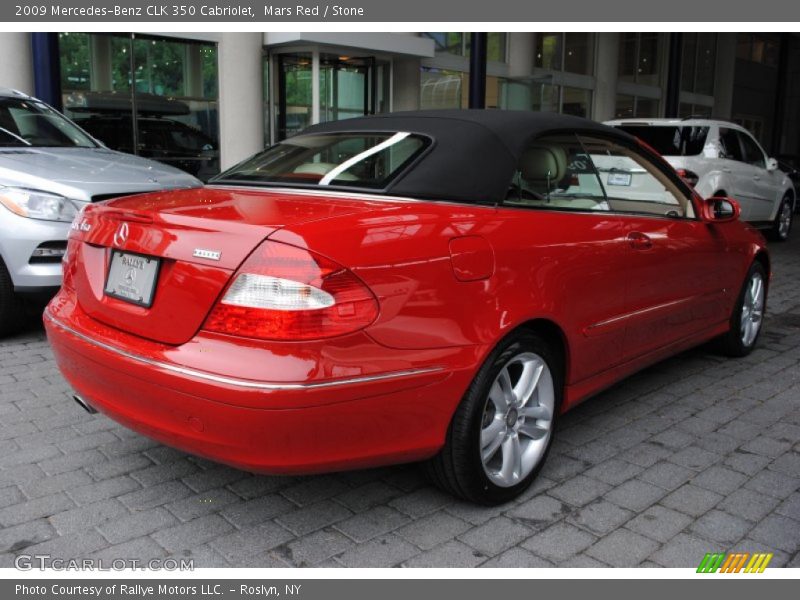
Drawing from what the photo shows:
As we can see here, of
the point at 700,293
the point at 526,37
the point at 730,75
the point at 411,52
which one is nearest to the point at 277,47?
the point at 411,52

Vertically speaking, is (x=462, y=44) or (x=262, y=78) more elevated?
(x=462, y=44)

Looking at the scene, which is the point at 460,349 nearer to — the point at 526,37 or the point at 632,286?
the point at 632,286

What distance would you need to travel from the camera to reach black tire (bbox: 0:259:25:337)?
522 centimetres

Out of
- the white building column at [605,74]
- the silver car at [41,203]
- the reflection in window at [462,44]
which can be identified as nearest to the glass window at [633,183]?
the silver car at [41,203]

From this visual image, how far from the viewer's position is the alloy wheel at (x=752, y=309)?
17.4ft

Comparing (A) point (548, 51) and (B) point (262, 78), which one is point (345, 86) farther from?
(A) point (548, 51)

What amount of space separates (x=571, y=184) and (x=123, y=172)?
11.8 feet

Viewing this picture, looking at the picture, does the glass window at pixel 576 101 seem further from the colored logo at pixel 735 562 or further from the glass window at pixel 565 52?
the colored logo at pixel 735 562

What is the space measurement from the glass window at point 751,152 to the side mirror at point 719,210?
7311mm

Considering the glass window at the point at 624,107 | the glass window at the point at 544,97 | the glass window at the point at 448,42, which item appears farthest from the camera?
the glass window at the point at 624,107

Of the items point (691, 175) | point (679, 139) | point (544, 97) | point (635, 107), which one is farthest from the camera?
point (635, 107)

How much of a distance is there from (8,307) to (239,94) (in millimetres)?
9007

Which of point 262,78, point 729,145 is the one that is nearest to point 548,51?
point 262,78

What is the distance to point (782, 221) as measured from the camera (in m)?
13.0
